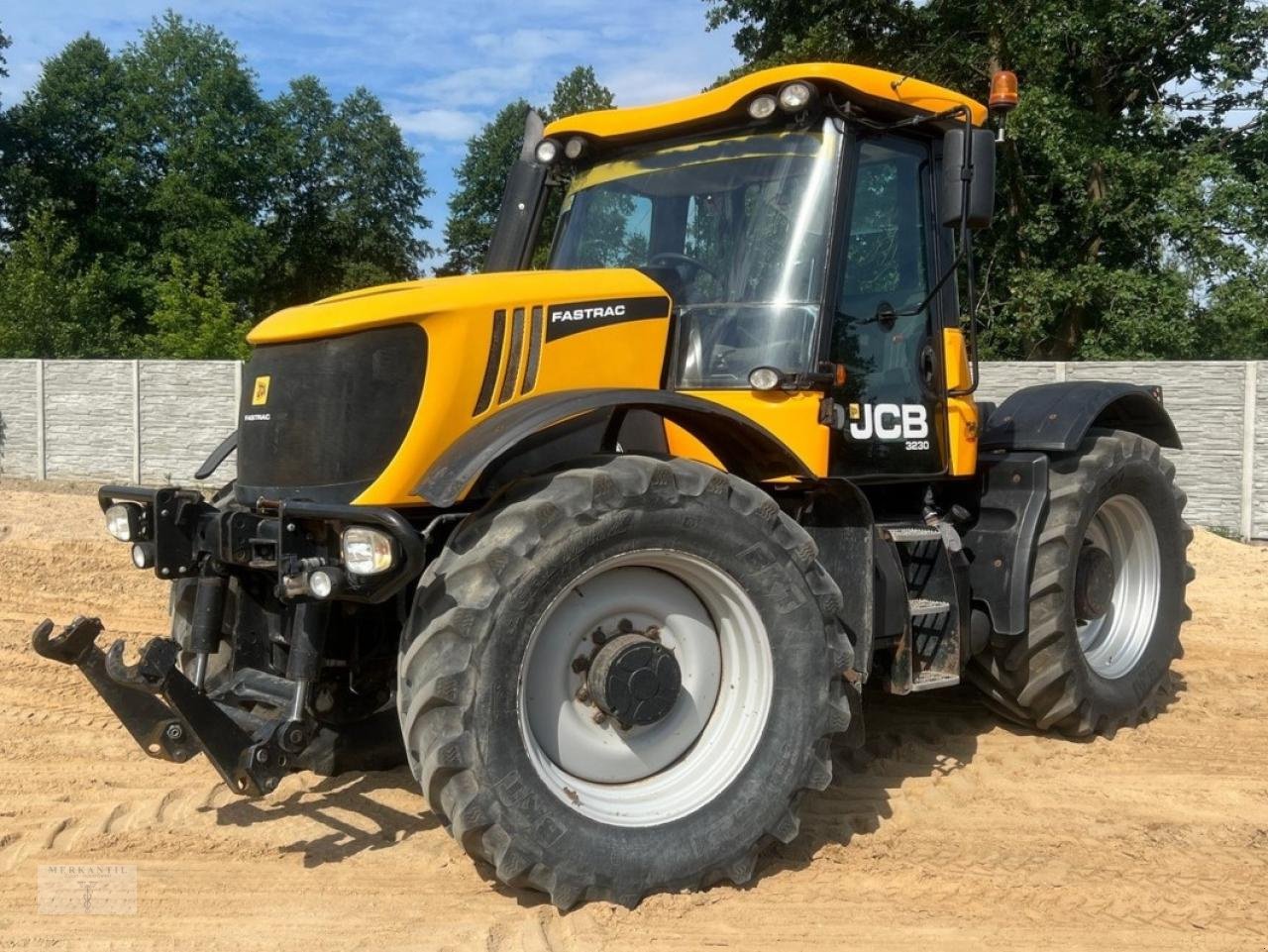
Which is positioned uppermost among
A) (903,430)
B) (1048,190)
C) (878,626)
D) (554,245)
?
(1048,190)

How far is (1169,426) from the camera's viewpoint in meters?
6.08

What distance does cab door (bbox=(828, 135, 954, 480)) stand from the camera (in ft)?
14.5

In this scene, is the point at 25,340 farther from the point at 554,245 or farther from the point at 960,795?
the point at 960,795

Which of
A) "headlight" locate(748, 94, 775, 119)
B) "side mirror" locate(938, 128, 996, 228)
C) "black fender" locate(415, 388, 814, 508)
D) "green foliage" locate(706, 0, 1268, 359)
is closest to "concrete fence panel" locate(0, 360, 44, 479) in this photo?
"green foliage" locate(706, 0, 1268, 359)

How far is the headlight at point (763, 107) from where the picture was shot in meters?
4.30

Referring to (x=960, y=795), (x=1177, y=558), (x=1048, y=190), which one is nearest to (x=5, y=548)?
(x=960, y=795)

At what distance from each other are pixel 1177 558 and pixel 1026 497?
4.49ft

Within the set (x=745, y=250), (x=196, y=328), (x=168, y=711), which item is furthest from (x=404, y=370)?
(x=196, y=328)

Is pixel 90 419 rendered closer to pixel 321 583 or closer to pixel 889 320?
pixel 889 320

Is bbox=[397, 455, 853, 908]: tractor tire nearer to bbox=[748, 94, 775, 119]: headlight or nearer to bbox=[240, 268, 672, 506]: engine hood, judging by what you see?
bbox=[240, 268, 672, 506]: engine hood

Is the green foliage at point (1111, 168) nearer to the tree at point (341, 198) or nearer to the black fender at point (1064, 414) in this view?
the black fender at point (1064, 414)

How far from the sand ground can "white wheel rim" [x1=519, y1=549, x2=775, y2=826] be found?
0.36 meters

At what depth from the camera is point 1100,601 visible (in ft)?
17.7

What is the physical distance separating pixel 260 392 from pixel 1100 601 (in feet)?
12.6
